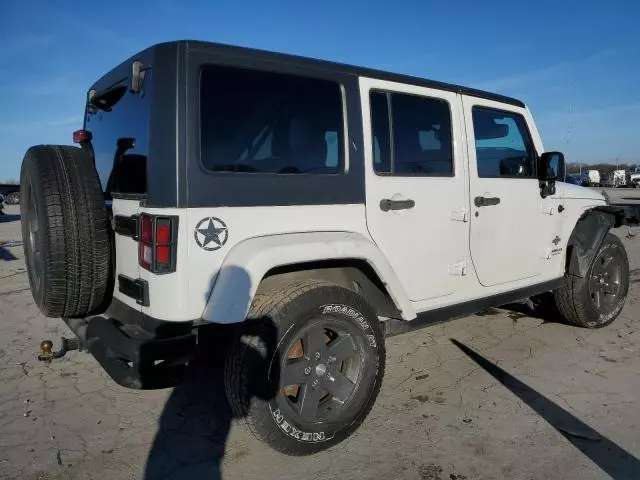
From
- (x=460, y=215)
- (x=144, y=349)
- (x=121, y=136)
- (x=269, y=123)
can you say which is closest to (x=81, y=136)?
(x=121, y=136)

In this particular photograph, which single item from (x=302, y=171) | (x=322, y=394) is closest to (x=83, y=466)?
(x=322, y=394)

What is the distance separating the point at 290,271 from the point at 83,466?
4.92 ft

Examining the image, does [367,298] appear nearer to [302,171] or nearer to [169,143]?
Result: [302,171]

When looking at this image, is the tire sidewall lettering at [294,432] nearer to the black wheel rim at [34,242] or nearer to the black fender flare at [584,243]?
the black wheel rim at [34,242]

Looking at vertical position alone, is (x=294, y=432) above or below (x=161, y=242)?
below

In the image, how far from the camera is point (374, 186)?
2988mm

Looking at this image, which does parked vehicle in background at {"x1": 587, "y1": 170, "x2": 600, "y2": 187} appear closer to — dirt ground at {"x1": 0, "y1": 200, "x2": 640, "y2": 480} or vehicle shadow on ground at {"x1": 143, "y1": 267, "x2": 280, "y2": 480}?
dirt ground at {"x1": 0, "y1": 200, "x2": 640, "y2": 480}

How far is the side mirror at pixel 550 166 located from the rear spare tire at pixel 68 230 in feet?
10.9

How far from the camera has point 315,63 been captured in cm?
279

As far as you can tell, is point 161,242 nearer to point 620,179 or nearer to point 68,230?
point 68,230

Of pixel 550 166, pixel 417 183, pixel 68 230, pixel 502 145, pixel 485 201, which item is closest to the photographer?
pixel 68 230

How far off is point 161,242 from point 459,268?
6.96ft

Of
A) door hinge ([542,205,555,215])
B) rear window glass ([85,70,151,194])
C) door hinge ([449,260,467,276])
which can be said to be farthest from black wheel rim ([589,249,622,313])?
rear window glass ([85,70,151,194])

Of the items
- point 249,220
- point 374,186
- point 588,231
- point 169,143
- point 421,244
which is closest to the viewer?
point 169,143
